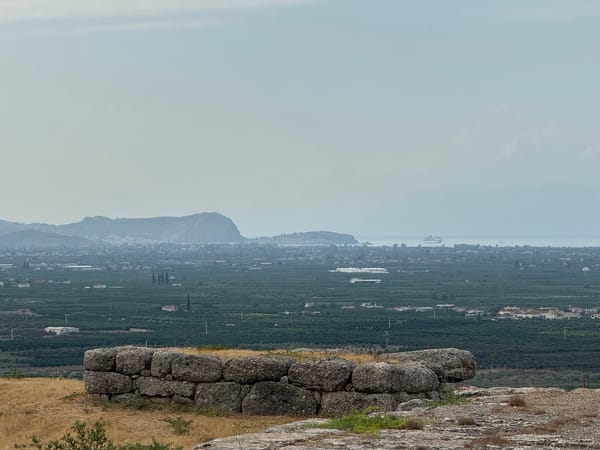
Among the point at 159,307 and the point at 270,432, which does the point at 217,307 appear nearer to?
the point at 159,307

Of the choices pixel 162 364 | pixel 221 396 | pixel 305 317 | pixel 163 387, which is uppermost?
pixel 162 364

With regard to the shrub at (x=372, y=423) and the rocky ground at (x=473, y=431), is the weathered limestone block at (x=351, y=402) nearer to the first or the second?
the rocky ground at (x=473, y=431)

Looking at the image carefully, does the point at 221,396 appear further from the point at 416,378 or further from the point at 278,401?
the point at 416,378

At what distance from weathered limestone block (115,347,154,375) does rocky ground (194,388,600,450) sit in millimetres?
5307

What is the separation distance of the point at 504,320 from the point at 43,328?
4670cm

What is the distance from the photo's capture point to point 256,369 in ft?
58.2

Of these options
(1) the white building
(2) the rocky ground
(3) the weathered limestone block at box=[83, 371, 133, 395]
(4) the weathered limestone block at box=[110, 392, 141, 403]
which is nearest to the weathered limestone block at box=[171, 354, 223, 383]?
(4) the weathered limestone block at box=[110, 392, 141, 403]

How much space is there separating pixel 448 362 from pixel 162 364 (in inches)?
200

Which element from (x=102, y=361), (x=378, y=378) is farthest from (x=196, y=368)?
(x=378, y=378)

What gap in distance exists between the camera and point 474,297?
144875 millimetres

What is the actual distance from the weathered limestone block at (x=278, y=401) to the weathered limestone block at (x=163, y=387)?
1042 millimetres

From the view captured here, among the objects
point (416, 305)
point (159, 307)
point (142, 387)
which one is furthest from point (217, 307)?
point (142, 387)

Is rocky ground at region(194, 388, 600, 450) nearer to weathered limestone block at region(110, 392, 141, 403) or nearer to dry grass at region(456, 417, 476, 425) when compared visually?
dry grass at region(456, 417, 476, 425)

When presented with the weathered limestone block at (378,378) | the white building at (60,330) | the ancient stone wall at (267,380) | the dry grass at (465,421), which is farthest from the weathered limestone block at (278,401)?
the white building at (60,330)
